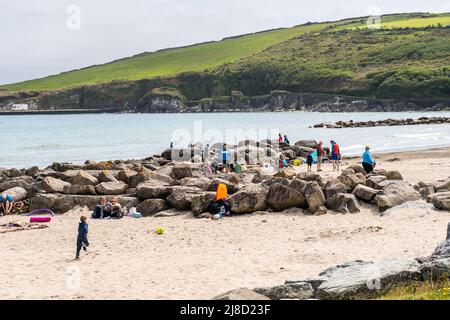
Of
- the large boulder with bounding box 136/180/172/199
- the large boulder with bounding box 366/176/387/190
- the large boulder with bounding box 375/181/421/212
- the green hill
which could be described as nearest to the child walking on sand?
the large boulder with bounding box 136/180/172/199

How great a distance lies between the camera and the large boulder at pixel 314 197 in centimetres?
2188

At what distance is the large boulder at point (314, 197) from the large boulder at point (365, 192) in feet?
4.87

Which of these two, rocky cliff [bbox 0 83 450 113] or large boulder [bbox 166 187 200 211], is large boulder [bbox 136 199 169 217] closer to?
large boulder [bbox 166 187 200 211]

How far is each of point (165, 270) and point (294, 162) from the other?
2672cm

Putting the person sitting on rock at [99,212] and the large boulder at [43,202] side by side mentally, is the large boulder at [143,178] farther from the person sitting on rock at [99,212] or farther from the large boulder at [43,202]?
the person sitting on rock at [99,212]

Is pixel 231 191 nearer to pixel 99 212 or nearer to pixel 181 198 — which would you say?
pixel 181 198

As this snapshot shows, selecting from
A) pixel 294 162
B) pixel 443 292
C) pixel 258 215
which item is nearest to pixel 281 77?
pixel 294 162

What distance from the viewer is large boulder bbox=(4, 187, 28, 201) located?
26.1 m

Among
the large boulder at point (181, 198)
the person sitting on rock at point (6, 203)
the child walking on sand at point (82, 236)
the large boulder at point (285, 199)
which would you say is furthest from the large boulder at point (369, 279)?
the person sitting on rock at point (6, 203)

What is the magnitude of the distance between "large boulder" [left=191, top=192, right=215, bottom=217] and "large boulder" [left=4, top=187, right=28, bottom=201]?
8173 mm

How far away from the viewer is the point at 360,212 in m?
21.4

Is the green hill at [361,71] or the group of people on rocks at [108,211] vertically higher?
the green hill at [361,71]
